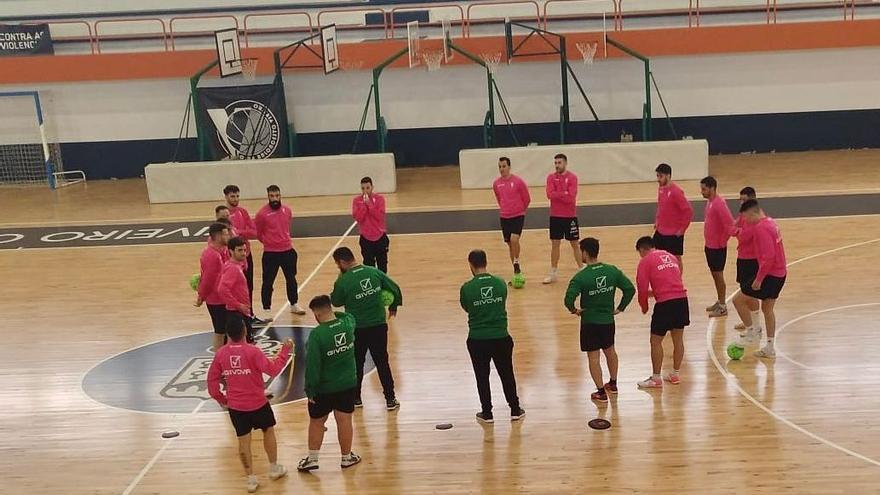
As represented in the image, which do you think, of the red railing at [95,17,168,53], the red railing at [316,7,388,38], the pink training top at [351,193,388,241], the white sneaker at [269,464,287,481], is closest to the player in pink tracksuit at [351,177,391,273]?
the pink training top at [351,193,388,241]

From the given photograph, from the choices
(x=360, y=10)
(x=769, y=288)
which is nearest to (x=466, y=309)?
(x=769, y=288)

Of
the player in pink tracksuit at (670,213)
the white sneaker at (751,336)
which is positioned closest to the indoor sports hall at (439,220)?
the white sneaker at (751,336)

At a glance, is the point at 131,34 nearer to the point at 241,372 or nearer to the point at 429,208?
→ the point at 429,208

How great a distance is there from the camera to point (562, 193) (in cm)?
1485

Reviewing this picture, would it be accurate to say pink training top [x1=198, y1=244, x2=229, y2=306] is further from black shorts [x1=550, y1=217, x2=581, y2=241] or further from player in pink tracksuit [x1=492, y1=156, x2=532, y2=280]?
black shorts [x1=550, y1=217, x2=581, y2=241]

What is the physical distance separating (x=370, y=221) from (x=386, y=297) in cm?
430

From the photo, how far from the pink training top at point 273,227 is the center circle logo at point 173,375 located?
1.21 meters

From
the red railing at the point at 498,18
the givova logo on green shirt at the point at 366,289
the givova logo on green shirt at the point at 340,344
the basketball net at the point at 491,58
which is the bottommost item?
the givova logo on green shirt at the point at 340,344

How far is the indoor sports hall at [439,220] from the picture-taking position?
962 cm

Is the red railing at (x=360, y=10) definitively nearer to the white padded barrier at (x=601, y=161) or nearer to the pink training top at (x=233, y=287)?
the white padded barrier at (x=601, y=161)

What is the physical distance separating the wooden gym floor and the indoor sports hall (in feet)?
0.14

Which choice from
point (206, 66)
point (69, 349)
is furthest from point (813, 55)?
point (69, 349)

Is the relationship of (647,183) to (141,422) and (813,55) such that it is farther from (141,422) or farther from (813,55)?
(141,422)

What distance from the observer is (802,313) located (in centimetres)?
1309
